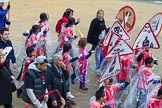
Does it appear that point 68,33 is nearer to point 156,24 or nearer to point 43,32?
point 43,32

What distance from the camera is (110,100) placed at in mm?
7418

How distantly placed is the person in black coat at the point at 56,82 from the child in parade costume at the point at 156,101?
4.82 ft

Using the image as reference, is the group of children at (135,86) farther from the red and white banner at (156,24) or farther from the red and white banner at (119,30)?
the red and white banner at (156,24)

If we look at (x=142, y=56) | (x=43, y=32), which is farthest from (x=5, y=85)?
(x=142, y=56)

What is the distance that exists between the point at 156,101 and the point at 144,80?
100 centimetres

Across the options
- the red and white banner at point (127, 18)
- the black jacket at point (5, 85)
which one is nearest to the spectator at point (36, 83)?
the black jacket at point (5, 85)

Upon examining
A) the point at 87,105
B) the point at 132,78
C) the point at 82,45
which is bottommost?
the point at 87,105

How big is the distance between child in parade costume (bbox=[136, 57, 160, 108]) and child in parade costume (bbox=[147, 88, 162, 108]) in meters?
0.76

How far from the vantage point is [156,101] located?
724 cm

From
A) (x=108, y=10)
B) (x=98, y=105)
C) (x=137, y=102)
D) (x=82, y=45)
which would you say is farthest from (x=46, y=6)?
(x=98, y=105)

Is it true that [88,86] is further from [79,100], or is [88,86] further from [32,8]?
[32,8]

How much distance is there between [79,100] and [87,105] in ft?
0.97

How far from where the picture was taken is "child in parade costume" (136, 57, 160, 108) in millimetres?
8094

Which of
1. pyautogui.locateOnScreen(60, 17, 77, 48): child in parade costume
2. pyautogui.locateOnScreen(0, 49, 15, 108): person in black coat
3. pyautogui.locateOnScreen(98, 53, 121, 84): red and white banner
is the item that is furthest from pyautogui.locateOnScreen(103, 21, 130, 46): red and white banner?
pyautogui.locateOnScreen(0, 49, 15, 108): person in black coat
